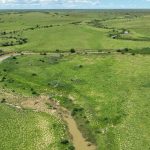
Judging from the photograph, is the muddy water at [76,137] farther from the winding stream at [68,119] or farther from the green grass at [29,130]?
the green grass at [29,130]

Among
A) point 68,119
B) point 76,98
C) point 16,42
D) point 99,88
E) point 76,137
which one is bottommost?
point 16,42

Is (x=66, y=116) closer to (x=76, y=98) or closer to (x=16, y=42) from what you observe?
(x=76, y=98)

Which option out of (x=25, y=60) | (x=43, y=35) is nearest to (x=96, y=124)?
(x=25, y=60)

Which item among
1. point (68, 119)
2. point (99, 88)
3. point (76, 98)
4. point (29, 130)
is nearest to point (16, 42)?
point (99, 88)

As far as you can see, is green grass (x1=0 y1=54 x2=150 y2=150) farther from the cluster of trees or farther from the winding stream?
the cluster of trees

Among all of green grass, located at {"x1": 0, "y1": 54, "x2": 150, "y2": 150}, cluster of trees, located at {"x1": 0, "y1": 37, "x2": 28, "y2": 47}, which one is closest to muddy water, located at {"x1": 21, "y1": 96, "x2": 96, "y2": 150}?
green grass, located at {"x1": 0, "y1": 54, "x2": 150, "y2": 150}

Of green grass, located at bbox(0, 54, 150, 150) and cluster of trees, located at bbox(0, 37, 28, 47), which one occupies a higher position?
green grass, located at bbox(0, 54, 150, 150)

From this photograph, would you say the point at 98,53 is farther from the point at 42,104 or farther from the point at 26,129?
the point at 26,129
